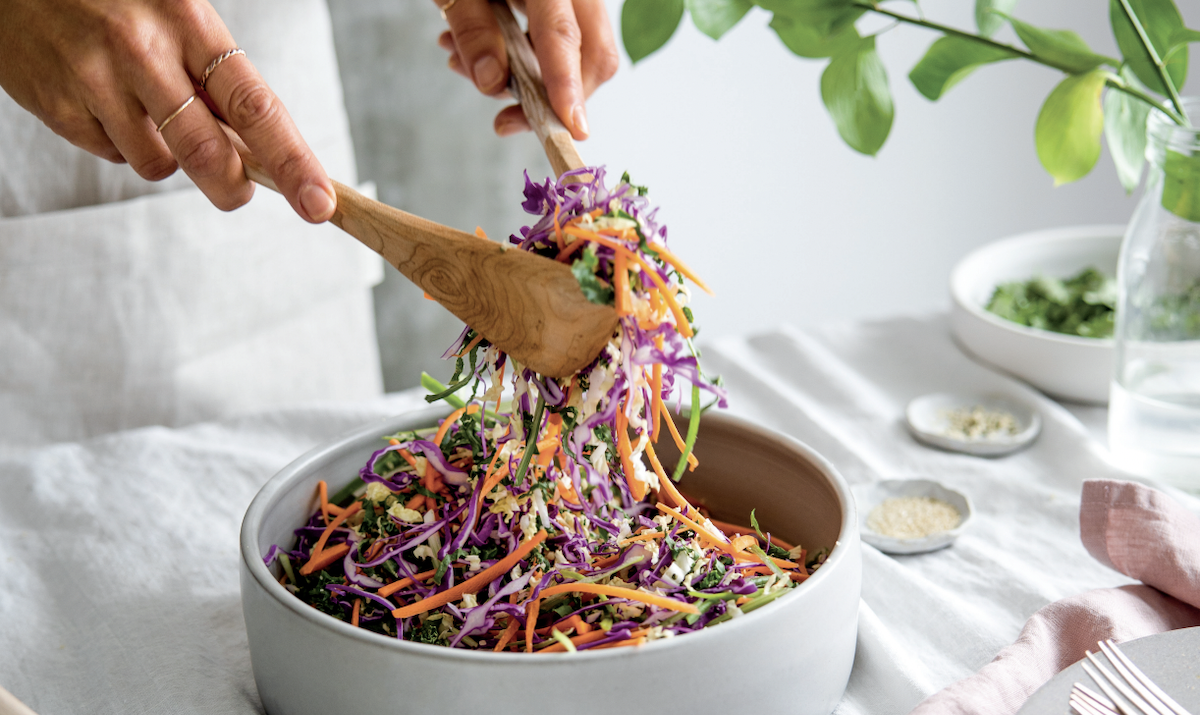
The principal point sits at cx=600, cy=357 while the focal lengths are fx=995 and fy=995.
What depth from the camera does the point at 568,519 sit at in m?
0.95

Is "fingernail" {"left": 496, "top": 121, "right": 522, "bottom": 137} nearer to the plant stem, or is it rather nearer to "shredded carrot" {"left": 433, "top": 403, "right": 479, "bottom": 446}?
"shredded carrot" {"left": 433, "top": 403, "right": 479, "bottom": 446}

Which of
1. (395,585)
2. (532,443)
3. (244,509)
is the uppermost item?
(532,443)

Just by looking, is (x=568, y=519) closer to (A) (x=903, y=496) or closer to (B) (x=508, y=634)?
(B) (x=508, y=634)

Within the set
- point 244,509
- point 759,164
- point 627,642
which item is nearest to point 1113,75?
point 627,642

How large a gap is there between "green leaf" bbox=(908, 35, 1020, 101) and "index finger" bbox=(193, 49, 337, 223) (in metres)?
0.72

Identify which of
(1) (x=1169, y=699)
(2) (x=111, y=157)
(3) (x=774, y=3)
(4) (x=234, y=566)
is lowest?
(4) (x=234, y=566)

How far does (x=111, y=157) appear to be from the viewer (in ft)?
3.42

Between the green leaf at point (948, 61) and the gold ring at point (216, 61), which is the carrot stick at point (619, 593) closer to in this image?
the gold ring at point (216, 61)

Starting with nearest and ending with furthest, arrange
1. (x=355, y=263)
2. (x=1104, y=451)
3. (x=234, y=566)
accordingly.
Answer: (x=234, y=566) → (x=1104, y=451) → (x=355, y=263)

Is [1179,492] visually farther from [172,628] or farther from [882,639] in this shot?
[172,628]

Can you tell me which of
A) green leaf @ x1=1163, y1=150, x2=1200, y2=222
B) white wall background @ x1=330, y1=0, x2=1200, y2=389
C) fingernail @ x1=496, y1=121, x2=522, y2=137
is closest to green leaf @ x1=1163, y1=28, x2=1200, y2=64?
green leaf @ x1=1163, y1=150, x2=1200, y2=222

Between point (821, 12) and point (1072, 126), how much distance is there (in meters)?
0.32

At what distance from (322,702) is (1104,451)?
3.32 ft

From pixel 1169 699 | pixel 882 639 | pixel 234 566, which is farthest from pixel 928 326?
pixel 234 566
